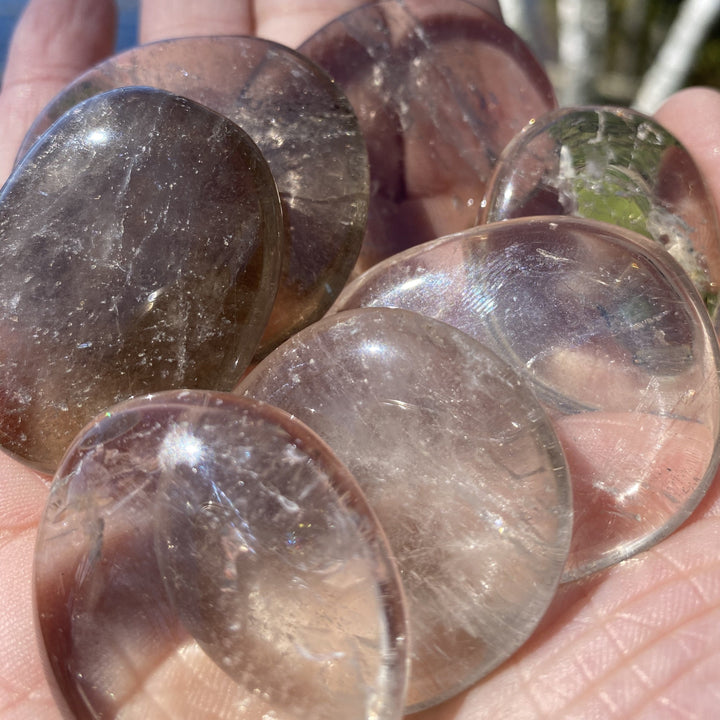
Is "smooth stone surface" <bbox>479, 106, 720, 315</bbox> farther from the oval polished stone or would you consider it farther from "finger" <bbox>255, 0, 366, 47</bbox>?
"finger" <bbox>255, 0, 366, 47</bbox>

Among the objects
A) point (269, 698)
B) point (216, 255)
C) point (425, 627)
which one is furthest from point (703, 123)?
point (269, 698)

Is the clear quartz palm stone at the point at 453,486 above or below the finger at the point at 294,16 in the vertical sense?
below

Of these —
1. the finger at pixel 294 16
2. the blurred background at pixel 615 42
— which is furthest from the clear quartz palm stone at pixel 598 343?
the blurred background at pixel 615 42

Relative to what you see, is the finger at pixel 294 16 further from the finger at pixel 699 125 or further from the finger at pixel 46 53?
the finger at pixel 699 125

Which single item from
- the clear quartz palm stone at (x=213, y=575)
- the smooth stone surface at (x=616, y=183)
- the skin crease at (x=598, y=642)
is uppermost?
the smooth stone surface at (x=616, y=183)

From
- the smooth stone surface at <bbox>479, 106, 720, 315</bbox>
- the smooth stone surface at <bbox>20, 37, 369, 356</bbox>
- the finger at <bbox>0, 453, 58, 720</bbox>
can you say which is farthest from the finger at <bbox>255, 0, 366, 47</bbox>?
the finger at <bbox>0, 453, 58, 720</bbox>

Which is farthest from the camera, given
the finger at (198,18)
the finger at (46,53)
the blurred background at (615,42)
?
the blurred background at (615,42)

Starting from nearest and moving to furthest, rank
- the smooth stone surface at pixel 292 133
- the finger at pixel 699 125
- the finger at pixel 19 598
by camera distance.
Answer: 1. the finger at pixel 19 598
2. the smooth stone surface at pixel 292 133
3. the finger at pixel 699 125

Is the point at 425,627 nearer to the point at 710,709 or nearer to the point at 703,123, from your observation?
the point at 710,709
